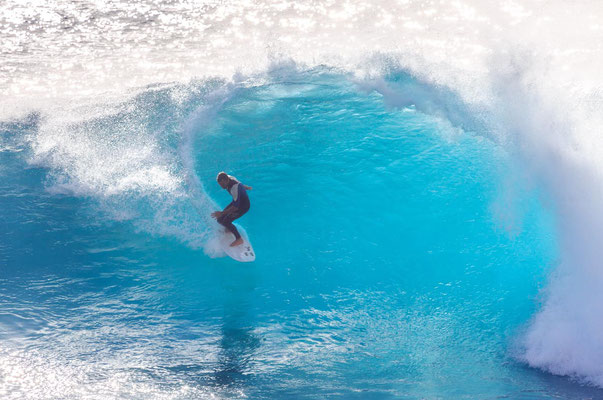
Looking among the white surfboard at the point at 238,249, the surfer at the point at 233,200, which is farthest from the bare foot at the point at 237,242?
the surfer at the point at 233,200

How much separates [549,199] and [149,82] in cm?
891

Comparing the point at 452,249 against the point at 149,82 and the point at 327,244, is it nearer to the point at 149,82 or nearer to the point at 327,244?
the point at 327,244

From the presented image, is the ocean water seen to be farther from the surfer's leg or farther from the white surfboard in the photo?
the surfer's leg

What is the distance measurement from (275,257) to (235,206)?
3.94 feet

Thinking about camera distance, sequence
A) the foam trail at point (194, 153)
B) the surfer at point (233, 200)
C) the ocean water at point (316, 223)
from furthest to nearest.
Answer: the foam trail at point (194, 153) < the surfer at point (233, 200) < the ocean water at point (316, 223)

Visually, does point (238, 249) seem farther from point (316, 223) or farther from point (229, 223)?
point (316, 223)

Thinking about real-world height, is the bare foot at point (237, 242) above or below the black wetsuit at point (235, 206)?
below

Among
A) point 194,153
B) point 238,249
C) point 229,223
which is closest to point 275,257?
point 238,249

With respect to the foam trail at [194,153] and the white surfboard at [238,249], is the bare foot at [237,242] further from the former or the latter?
the foam trail at [194,153]

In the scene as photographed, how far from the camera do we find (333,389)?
5.88m

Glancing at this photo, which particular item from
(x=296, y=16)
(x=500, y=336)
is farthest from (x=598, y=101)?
(x=296, y=16)

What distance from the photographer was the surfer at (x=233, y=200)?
6.89 m

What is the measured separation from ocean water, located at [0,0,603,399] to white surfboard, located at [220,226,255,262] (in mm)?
178

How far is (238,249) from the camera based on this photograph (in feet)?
25.4
